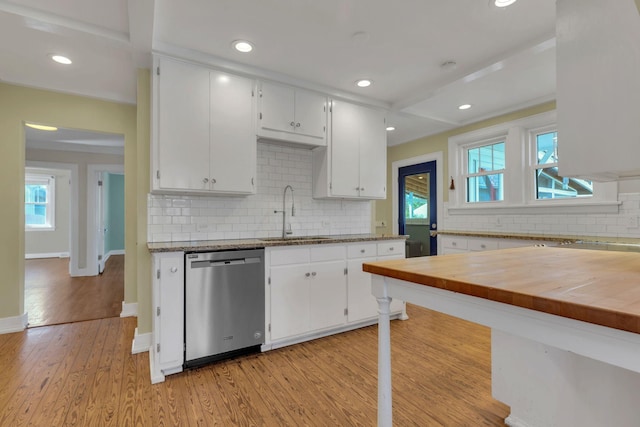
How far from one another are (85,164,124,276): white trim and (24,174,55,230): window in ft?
11.3

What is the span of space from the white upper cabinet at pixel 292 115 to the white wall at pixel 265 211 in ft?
0.99

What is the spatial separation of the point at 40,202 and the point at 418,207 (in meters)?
9.18

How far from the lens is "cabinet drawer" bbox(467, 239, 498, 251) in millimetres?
3570

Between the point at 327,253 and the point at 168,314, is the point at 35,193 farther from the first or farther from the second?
the point at 327,253

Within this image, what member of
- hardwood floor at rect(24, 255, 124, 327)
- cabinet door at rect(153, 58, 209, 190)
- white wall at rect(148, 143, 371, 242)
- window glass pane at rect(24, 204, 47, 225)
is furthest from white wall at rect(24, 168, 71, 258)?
cabinet door at rect(153, 58, 209, 190)

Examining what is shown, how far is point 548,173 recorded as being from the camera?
3711 mm

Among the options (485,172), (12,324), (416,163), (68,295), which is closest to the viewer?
(12,324)

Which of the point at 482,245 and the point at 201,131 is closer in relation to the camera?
the point at 201,131

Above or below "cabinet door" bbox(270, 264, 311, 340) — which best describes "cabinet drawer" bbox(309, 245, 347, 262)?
above

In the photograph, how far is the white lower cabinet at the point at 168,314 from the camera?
7.10 ft

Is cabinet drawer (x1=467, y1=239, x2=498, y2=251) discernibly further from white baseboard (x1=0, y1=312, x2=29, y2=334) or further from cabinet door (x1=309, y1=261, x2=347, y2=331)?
white baseboard (x1=0, y1=312, x2=29, y2=334)

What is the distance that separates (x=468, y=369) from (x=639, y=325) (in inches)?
75.5

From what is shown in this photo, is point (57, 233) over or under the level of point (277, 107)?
under

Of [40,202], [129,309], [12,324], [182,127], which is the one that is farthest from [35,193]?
[182,127]
